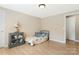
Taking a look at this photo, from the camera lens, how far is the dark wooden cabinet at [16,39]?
125cm

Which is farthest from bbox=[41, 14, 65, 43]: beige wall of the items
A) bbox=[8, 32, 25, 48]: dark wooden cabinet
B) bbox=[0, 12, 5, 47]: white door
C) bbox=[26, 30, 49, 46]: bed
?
bbox=[0, 12, 5, 47]: white door

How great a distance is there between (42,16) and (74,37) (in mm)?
594

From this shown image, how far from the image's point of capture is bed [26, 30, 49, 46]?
1307mm

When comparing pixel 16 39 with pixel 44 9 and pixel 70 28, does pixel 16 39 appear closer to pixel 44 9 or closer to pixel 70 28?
pixel 44 9

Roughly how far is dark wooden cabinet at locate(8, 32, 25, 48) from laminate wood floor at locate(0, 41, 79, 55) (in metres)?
0.06

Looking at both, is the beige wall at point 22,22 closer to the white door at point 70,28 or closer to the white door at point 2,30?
the white door at point 2,30

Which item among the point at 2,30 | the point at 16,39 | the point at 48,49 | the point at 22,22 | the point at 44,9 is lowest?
the point at 48,49

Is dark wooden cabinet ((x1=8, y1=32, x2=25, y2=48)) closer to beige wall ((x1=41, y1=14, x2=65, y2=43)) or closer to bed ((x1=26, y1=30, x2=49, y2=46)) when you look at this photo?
bed ((x1=26, y1=30, x2=49, y2=46))

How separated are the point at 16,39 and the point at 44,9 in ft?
2.02

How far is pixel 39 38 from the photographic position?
4.40ft

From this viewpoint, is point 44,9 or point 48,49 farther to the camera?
point 48,49

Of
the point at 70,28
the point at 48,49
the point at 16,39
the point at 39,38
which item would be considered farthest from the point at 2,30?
the point at 70,28
